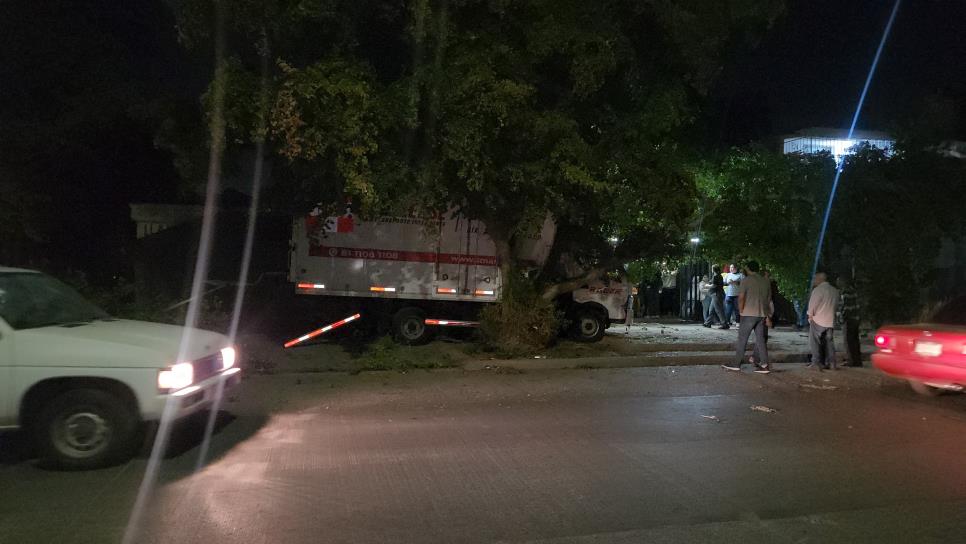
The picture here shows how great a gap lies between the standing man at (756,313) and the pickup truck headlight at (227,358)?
291 inches

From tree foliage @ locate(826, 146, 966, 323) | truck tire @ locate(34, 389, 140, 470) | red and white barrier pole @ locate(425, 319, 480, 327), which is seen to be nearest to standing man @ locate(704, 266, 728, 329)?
tree foliage @ locate(826, 146, 966, 323)

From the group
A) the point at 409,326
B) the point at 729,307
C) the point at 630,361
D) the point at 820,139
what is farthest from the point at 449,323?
the point at 820,139

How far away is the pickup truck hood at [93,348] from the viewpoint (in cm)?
599

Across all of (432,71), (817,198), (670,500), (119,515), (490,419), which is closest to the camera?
(119,515)

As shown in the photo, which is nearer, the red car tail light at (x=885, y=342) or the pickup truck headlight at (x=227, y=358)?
the pickup truck headlight at (x=227, y=358)

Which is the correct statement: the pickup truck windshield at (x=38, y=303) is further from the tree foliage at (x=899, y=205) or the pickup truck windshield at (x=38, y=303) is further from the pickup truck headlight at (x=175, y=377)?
the tree foliage at (x=899, y=205)

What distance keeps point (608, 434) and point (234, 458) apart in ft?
11.6

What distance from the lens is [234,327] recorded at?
43.0 feet

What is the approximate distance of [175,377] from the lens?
6.21m

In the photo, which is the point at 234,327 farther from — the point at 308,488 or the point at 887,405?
the point at 887,405

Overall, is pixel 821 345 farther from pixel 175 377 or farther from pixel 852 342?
pixel 175 377

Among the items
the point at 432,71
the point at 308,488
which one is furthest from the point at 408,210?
the point at 308,488

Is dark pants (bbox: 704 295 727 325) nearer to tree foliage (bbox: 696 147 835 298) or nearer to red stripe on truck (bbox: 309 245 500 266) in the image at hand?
tree foliage (bbox: 696 147 835 298)

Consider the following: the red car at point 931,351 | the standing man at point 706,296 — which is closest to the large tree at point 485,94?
the red car at point 931,351
